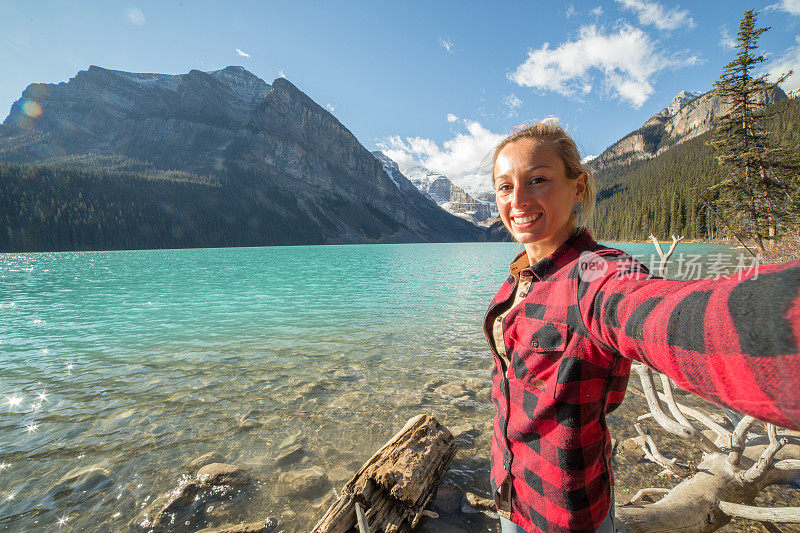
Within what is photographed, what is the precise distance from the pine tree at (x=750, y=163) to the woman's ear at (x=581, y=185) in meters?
32.0

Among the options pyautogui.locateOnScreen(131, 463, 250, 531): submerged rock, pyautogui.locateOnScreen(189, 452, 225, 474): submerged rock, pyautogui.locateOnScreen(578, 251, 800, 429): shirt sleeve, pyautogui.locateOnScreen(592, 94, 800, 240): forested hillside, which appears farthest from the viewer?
Answer: pyautogui.locateOnScreen(592, 94, 800, 240): forested hillside

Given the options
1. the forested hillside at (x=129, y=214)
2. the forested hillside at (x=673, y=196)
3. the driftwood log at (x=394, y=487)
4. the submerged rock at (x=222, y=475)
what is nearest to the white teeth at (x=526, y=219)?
the driftwood log at (x=394, y=487)

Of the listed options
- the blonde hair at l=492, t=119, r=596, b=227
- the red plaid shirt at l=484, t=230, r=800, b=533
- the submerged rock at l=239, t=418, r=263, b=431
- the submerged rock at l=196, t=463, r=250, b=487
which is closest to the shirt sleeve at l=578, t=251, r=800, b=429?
the red plaid shirt at l=484, t=230, r=800, b=533

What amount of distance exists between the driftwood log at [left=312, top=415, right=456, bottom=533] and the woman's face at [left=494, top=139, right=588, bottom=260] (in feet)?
9.52

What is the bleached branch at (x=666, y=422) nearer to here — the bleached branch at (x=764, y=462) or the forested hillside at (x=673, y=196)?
the bleached branch at (x=764, y=462)

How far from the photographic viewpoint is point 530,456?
185cm

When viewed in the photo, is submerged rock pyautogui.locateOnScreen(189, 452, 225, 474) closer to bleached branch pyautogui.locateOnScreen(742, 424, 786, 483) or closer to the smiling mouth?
the smiling mouth

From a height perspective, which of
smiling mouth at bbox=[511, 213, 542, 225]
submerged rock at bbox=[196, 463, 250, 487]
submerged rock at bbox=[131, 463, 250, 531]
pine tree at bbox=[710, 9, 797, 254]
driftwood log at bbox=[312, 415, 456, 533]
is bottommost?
submerged rock at bbox=[131, 463, 250, 531]

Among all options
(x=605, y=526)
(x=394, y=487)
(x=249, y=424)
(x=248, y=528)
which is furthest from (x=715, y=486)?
(x=249, y=424)

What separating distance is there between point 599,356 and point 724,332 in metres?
0.83

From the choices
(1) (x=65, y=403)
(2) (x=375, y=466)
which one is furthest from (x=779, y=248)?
(1) (x=65, y=403)

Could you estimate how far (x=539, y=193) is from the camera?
186 centimetres

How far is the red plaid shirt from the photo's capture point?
0.64 meters

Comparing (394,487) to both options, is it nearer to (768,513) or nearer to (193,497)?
(193,497)
